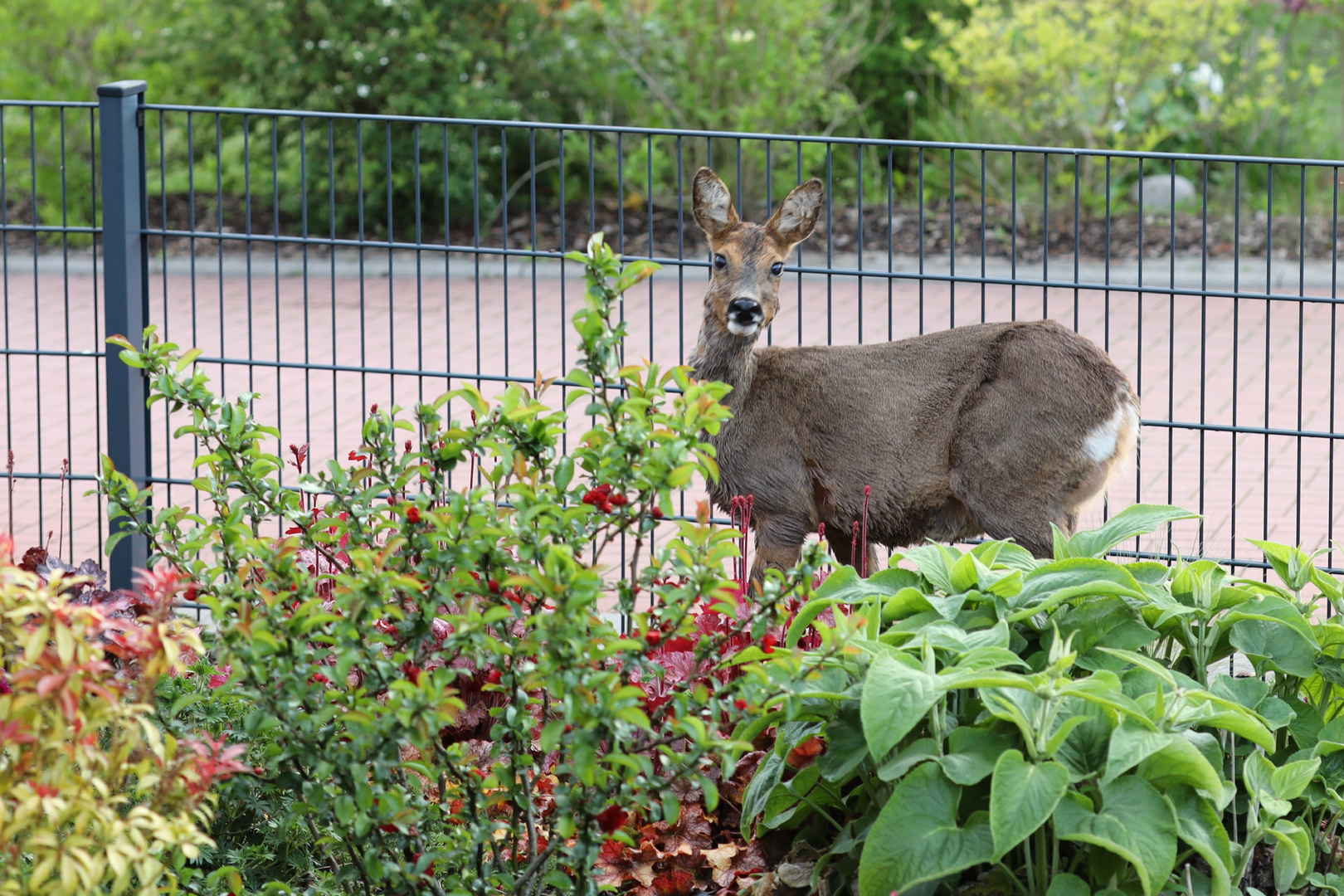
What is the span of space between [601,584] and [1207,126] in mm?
13941

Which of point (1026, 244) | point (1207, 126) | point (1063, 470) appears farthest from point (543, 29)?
point (1063, 470)

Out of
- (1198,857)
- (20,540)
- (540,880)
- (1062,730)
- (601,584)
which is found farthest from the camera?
(20,540)

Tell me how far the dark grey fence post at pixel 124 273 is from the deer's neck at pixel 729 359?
209cm

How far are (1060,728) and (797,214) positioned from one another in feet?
8.20

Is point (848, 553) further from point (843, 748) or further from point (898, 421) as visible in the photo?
point (843, 748)

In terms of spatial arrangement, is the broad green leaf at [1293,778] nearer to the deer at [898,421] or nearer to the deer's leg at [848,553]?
the deer at [898,421]

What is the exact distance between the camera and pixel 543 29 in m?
15.1

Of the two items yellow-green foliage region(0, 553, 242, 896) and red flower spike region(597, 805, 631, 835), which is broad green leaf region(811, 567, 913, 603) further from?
yellow-green foliage region(0, 553, 242, 896)

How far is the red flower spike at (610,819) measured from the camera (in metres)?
3.26

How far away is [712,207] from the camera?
5523 mm

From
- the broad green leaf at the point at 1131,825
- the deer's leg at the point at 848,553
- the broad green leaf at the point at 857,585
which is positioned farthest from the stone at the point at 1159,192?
the broad green leaf at the point at 1131,825

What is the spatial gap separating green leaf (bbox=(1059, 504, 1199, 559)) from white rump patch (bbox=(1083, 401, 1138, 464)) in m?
Answer: 0.92

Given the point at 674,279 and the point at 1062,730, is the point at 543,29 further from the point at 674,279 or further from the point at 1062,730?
the point at 1062,730

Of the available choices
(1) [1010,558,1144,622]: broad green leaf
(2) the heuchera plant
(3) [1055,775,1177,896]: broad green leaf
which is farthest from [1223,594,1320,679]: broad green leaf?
(2) the heuchera plant
